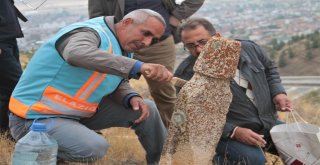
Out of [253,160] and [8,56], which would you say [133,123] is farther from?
[8,56]

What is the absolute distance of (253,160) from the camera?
14.0ft

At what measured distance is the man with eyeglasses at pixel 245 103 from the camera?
425 centimetres

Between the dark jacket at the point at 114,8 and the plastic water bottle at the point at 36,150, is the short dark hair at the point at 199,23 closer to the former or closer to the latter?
the dark jacket at the point at 114,8

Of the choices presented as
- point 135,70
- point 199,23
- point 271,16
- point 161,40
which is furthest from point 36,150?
point 271,16

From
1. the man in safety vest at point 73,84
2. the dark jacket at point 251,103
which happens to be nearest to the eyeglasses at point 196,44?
the dark jacket at point 251,103

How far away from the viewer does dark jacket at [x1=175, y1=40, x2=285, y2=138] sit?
434 cm

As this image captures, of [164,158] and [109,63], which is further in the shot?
[164,158]

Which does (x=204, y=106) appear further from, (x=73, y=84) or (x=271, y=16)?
(x=271, y=16)

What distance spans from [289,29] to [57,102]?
62.8m

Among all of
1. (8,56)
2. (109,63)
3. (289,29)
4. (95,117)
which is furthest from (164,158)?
(289,29)

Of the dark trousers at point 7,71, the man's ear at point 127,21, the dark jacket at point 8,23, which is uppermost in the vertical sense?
the man's ear at point 127,21

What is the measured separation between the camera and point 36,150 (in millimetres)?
3572

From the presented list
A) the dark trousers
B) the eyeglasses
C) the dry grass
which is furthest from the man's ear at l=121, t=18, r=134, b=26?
the dark trousers

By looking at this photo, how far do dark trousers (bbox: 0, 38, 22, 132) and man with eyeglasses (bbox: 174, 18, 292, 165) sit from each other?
64.5 inches
